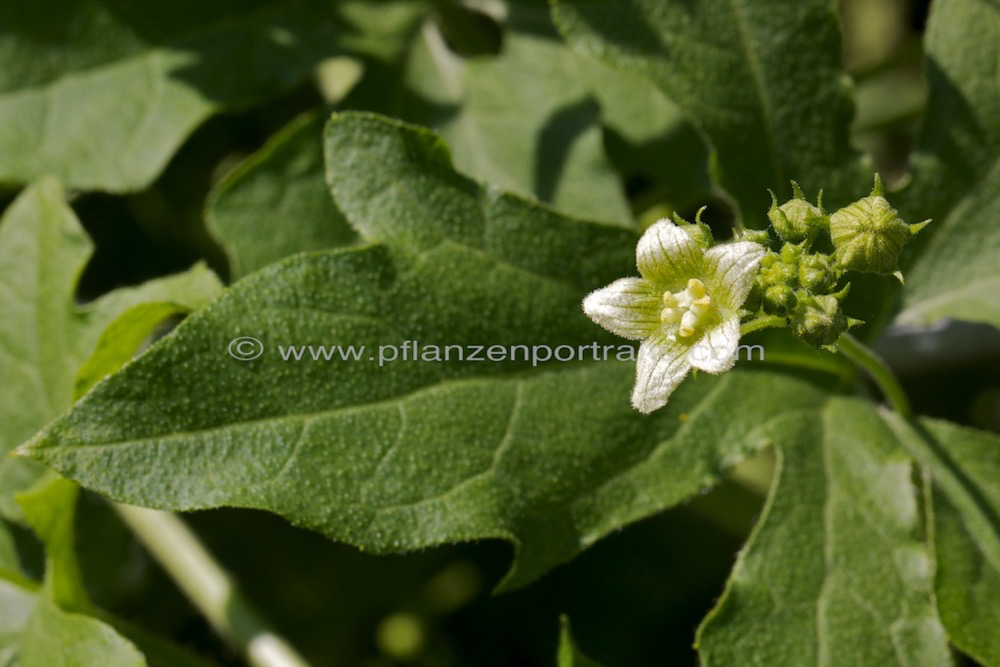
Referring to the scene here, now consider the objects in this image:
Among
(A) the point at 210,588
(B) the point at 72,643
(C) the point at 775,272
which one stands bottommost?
(A) the point at 210,588

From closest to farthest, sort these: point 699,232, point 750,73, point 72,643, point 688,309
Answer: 1. point 699,232
2. point 688,309
3. point 72,643
4. point 750,73

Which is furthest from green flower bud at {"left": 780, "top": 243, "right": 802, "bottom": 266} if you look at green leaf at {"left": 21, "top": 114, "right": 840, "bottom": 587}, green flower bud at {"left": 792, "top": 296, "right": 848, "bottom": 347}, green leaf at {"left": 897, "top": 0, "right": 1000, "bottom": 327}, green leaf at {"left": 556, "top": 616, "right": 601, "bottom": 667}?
green leaf at {"left": 556, "top": 616, "right": 601, "bottom": 667}

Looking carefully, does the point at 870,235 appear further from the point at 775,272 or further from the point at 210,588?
the point at 210,588

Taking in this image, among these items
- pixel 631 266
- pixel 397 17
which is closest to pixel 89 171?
pixel 397 17

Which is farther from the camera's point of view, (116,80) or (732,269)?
(116,80)

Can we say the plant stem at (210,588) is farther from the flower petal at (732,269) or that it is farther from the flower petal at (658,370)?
the flower petal at (732,269)

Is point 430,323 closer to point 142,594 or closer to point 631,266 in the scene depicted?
point 631,266

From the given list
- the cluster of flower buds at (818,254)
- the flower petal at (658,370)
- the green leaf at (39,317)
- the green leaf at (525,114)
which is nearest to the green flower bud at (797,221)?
the cluster of flower buds at (818,254)

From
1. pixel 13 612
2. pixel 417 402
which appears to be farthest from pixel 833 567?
pixel 13 612

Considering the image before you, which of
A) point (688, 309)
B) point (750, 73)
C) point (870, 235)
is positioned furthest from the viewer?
point (750, 73)
